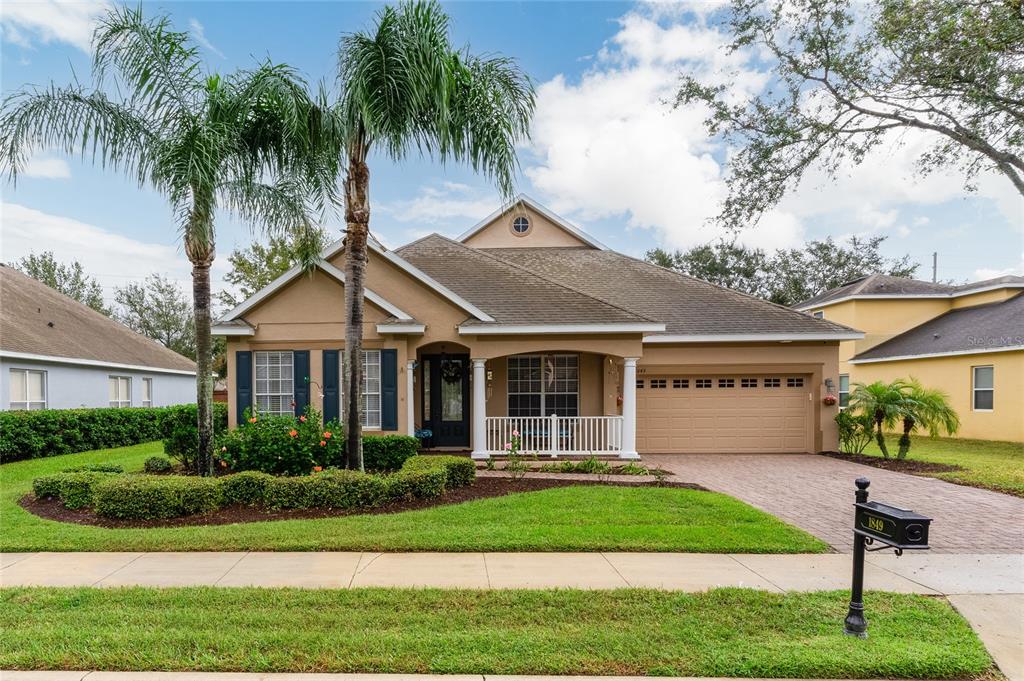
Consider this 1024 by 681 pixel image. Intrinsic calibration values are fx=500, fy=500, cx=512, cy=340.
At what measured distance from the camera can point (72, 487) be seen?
7.25 meters

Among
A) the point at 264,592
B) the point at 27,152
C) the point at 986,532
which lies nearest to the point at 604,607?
the point at 264,592

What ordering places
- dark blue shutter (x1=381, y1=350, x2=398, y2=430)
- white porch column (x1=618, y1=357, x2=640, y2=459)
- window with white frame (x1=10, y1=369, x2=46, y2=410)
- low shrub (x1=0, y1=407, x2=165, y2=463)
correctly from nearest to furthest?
dark blue shutter (x1=381, y1=350, x2=398, y2=430), white porch column (x1=618, y1=357, x2=640, y2=459), low shrub (x1=0, y1=407, x2=165, y2=463), window with white frame (x1=10, y1=369, x2=46, y2=410)

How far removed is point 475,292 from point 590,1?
6.94m

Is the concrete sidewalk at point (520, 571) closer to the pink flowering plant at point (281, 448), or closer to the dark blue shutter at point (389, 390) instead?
the pink flowering plant at point (281, 448)

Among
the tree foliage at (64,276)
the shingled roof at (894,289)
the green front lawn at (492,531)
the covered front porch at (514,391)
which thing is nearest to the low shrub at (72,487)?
the green front lawn at (492,531)

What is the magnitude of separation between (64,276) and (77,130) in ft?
111

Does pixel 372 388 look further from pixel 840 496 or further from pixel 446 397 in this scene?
pixel 840 496

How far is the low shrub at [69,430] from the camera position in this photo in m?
12.2

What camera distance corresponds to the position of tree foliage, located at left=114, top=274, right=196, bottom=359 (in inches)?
1378

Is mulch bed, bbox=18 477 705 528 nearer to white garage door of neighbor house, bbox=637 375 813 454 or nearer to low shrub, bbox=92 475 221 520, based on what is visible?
low shrub, bbox=92 475 221 520

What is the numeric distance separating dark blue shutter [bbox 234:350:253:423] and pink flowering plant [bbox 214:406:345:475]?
64.8 inches

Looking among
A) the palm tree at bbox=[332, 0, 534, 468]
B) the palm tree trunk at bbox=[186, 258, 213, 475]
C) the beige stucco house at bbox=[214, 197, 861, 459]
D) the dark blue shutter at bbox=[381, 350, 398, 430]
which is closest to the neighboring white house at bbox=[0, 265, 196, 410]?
the beige stucco house at bbox=[214, 197, 861, 459]

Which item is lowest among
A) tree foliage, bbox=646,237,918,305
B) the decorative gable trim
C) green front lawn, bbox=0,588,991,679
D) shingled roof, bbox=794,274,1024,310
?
green front lawn, bbox=0,588,991,679

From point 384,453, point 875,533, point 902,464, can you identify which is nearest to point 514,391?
point 384,453
